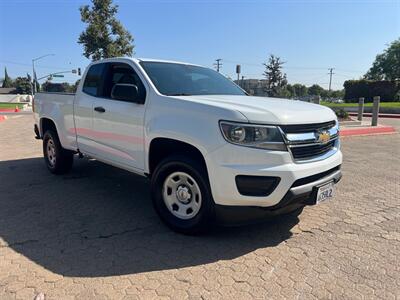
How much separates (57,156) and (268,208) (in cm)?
433

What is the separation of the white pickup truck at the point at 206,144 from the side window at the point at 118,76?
0.05 feet

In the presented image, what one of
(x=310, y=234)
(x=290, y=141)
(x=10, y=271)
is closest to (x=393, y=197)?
(x=310, y=234)

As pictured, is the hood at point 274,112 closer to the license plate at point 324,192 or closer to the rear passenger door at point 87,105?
the license plate at point 324,192

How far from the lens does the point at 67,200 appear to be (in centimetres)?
502

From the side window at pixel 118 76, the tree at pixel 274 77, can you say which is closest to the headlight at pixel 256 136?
the side window at pixel 118 76

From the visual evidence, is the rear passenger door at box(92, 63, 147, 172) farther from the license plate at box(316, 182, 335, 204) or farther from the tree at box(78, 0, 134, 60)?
the tree at box(78, 0, 134, 60)

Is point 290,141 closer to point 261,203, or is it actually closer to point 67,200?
point 261,203

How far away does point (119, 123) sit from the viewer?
14.7ft

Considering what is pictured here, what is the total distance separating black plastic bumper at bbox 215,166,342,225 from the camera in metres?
3.32

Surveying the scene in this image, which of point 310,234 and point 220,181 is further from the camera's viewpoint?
point 310,234

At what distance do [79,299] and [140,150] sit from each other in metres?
1.89

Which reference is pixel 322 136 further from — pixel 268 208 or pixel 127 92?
pixel 127 92

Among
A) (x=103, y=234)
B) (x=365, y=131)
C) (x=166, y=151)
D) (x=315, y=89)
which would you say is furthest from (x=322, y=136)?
(x=315, y=89)

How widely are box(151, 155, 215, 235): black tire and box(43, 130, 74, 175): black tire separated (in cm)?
276
